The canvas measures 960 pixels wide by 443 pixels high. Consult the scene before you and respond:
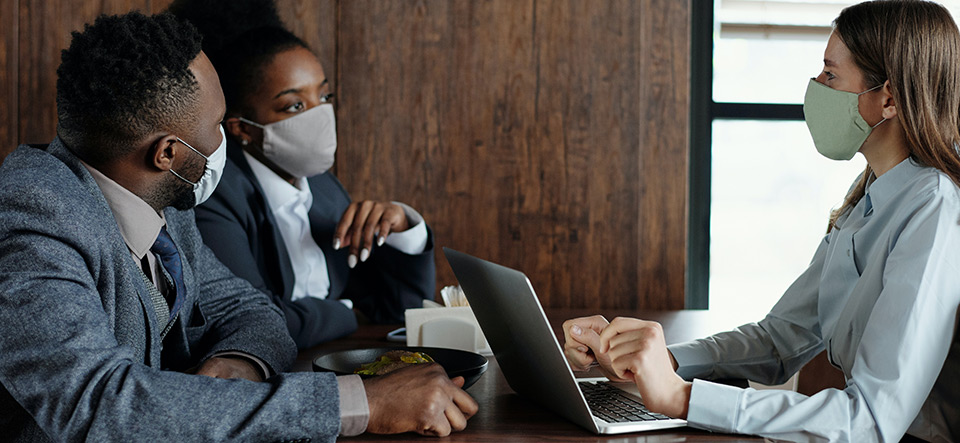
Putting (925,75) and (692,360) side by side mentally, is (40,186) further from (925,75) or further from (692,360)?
(925,75)

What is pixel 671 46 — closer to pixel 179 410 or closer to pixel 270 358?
pixel 270 358

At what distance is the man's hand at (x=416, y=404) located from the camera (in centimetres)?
93

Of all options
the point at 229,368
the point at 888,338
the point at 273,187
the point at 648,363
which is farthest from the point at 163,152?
the point at 888,338

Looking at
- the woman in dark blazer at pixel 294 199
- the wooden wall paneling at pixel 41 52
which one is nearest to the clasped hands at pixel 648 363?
the woman in dark blazer at pixel 294 199

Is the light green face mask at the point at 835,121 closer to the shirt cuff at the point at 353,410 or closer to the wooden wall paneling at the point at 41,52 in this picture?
the shirt cuff at the point at 353,410

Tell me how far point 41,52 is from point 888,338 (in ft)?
7.61

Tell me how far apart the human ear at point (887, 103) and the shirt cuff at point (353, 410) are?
85 cm

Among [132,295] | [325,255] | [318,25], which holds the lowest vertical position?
[325,255]

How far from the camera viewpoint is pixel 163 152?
1.14 meters

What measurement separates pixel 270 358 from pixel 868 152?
99cm

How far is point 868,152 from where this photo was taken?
1265 mm

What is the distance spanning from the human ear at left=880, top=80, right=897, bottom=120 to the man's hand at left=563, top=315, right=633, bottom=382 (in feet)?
1.68

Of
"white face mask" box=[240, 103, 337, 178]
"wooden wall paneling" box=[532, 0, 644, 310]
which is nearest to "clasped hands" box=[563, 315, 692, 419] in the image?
"white face mask" box=[240, 103, 337, 178]

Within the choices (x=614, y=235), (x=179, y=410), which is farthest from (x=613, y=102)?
(x=179, y=410)
